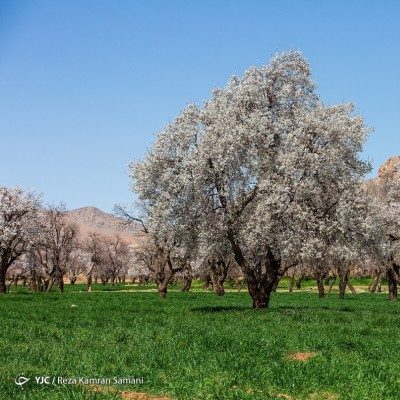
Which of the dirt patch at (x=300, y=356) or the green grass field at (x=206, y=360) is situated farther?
the dirt patch at (x=300, y=356)

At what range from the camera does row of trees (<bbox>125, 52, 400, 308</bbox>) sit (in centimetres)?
3475

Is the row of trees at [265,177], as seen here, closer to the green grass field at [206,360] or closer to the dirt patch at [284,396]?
the green grass field at [206,360]

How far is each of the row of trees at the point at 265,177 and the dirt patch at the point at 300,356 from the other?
16102 millimetres

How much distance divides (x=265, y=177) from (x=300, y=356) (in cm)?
1975

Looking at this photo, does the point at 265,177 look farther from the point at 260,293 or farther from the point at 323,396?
the point at 323,396

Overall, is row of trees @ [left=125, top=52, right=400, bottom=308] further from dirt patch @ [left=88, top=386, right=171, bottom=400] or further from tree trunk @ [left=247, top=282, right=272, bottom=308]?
dirt patch @ [left=88, top=386, right=171, bottom=400]

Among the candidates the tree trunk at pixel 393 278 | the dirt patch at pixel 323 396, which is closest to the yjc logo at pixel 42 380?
the dirt patch at pixel 323 396

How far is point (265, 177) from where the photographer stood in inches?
1416

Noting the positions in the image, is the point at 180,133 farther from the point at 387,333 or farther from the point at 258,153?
the point at 387,333

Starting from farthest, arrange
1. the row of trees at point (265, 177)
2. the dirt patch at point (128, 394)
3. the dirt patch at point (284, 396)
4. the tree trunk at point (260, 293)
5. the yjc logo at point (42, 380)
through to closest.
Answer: the tree trunk at point (260, 293) → the row of trees at point (265, 177) → the yjc logo at point (42, 380) → the dirt patch at point (284, 396) → the dirt patch at point (128, 394)

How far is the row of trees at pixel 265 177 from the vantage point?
3475 centimetres

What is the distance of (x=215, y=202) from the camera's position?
121ft

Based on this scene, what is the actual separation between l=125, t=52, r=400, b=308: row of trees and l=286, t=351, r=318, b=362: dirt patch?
16102 mm

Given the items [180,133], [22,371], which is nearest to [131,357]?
[22,371]
